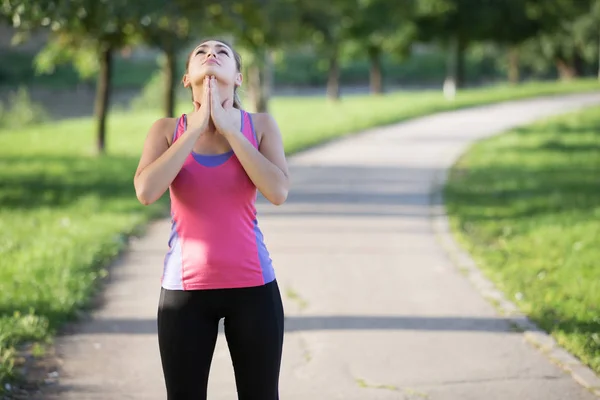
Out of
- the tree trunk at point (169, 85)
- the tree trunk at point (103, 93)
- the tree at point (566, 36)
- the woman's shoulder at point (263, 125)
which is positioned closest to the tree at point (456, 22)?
the tree at point (566, 36)

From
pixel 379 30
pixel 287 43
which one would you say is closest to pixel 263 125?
pixel 287 43

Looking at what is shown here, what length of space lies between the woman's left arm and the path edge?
2.81 m

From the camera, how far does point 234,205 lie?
10.7 feet

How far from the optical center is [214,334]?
3.39 meters

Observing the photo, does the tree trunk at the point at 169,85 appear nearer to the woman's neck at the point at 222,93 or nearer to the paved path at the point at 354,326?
the paved path at the point at 354,326

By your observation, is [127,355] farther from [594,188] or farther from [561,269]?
[594,188]

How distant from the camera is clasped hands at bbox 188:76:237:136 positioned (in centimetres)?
A: 319

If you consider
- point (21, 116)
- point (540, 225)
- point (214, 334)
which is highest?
point (214, 334)

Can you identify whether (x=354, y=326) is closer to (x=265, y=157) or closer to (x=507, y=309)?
(x=507, y=309)

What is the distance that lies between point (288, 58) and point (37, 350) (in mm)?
55914

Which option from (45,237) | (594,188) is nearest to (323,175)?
(594,188)

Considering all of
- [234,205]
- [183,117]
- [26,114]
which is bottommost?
[26,114]

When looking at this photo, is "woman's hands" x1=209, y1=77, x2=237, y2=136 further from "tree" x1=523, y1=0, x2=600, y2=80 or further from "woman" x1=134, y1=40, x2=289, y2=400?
"tree" x1=523, y1=0, x2=600, y2=80

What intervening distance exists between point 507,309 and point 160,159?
4.64 meters
